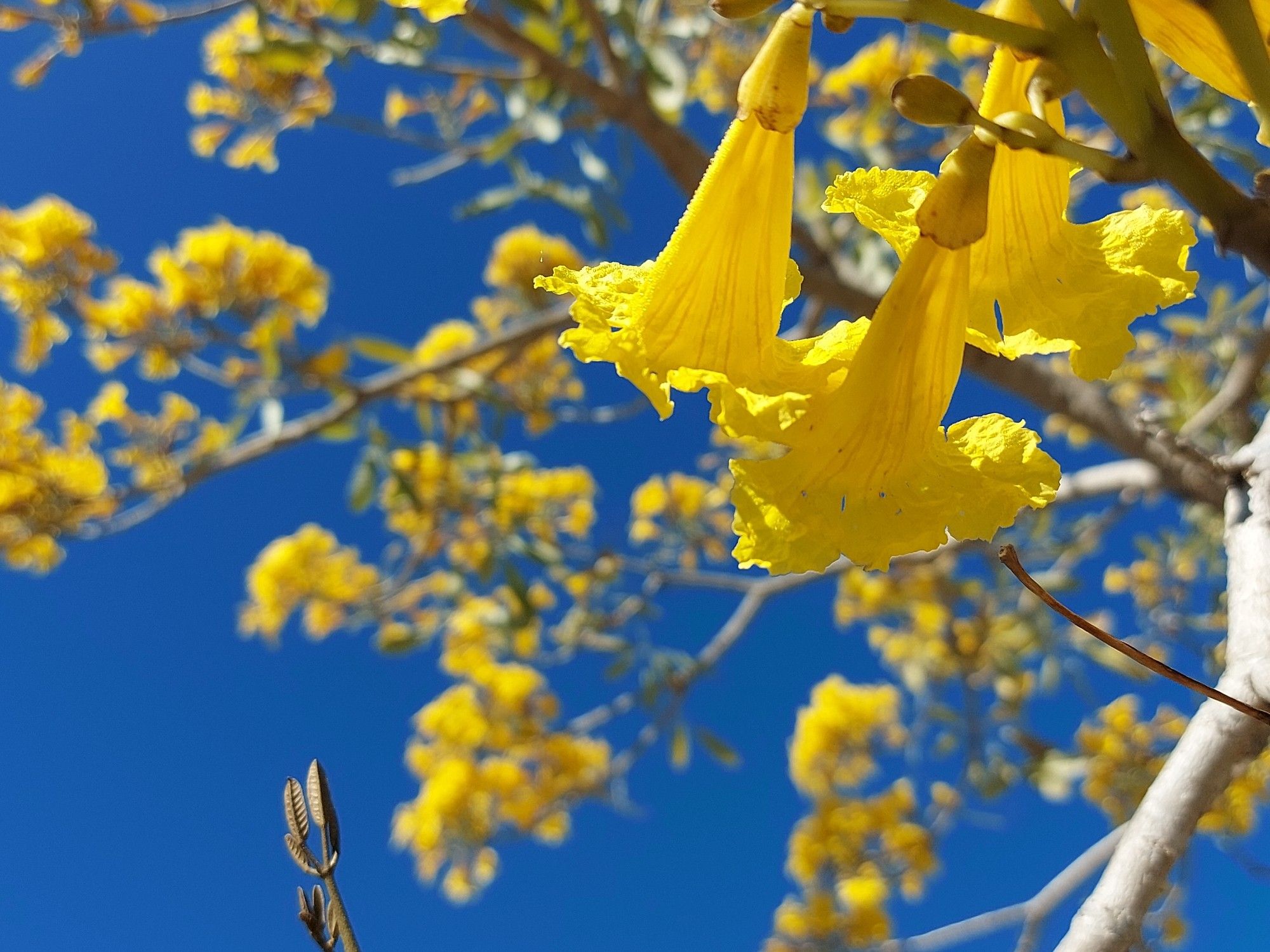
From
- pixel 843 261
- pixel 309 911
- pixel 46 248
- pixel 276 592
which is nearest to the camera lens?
pixel 309 911

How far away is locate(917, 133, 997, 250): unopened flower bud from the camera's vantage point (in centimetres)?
54

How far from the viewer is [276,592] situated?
362 centimetres

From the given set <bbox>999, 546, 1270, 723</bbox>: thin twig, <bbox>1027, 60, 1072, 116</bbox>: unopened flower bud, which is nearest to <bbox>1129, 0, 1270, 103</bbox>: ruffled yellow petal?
<bbox>1027, 60, 1072, 116</bbox>: unopened flower bud

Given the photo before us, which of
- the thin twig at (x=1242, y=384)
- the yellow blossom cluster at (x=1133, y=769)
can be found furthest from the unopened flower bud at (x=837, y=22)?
the yellow blossom cluster at (x=1133, y=769)

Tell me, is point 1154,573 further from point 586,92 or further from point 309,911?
point 309,911

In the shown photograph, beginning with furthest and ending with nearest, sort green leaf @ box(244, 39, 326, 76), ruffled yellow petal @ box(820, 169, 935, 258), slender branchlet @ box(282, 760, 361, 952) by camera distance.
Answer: green leaf @ box(244, 39, 326, 76) < ruffled yellow petal @ box(820, 169, 935, 258) < slender branchlet @ box(282, 760, 361, 952)

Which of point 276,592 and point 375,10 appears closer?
point 375,10

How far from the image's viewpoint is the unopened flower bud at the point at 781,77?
0.56 meters

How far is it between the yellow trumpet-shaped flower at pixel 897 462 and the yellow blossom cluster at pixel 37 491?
2.36 metres

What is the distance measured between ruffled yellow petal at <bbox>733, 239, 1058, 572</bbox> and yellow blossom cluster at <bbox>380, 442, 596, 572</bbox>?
84.6 inches

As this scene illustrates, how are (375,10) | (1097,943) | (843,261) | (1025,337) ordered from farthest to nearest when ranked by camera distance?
(843,261)
(375,10)
(1025,337)
(1097,943)

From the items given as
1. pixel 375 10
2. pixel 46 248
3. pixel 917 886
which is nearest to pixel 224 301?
pixel 46 248

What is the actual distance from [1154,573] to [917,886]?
1.83m

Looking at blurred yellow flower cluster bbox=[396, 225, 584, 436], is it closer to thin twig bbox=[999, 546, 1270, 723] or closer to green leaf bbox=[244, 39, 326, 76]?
green leaf bbox=[244, 39, 326, 76]
